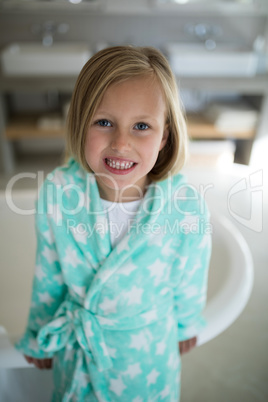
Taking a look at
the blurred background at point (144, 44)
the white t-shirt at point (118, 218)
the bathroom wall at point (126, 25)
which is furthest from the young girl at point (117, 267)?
the bathroom wall at point (126, 25)

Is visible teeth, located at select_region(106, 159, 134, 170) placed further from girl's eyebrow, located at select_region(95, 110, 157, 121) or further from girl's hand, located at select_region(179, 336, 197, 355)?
girl's hand, located at select_region(179, 336, 197, 355)

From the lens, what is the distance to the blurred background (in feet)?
5.94

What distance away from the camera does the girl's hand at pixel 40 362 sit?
62cm

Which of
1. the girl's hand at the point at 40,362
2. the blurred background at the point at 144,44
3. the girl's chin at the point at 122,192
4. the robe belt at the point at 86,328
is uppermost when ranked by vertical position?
the blurred background at the point at 144,44

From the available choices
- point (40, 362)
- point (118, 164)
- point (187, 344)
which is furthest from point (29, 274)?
point (118, 164)

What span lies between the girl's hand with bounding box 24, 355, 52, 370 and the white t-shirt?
10.7 inches

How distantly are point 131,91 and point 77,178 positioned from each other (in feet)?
0.71

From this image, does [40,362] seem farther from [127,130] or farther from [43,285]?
[127,130]

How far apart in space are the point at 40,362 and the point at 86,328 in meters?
0.15

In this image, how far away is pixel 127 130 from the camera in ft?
1.48

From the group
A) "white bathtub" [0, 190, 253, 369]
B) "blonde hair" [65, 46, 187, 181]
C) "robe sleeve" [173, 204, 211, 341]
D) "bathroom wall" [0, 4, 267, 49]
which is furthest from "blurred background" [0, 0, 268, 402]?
"blonde hair" [65, 46, 187, 181]

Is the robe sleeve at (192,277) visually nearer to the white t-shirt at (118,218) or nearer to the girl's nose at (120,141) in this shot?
the white t-shirt at (118,218)

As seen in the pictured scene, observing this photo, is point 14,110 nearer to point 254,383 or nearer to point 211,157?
point 211,157

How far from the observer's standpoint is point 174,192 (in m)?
0.59
